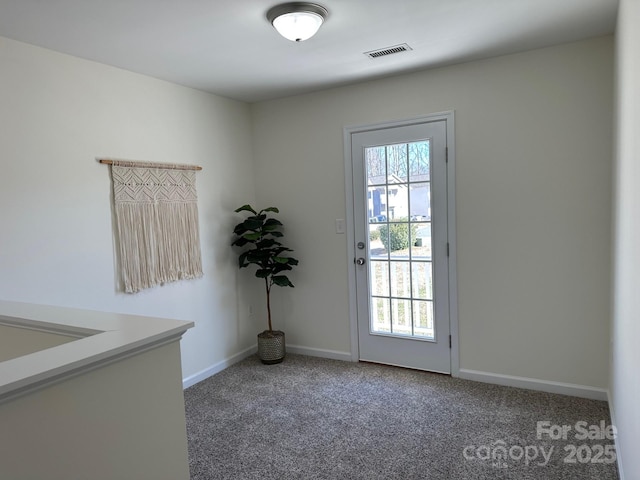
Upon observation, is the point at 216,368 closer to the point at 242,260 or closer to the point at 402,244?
the point at 242,260

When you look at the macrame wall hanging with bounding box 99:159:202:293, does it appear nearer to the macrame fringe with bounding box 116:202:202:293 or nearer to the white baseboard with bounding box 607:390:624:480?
the macrame fringe with bounding box 116:202:202:293

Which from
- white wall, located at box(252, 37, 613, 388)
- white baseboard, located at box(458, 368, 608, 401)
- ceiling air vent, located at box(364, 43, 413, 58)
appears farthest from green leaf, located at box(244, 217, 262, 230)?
white baseboard, located at box(458, 368, 608, 401)

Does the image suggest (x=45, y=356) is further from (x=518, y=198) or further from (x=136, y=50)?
(x=518, y=198)

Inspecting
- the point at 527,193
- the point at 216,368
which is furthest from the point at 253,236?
the point at 527,193

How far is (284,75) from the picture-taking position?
329 centimetres

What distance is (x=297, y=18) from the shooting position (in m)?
2.18

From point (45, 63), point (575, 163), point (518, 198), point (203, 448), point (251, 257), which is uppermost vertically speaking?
point (45, 63)

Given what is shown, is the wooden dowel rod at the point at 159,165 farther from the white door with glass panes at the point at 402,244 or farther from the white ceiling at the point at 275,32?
the white door with glass panes at the point at 402,244

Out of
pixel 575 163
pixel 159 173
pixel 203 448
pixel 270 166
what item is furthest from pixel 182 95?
pixel 575 163

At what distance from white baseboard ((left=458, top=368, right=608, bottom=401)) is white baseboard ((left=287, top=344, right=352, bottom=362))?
39.5 inches

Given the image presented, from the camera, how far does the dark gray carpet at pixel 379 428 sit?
227cm

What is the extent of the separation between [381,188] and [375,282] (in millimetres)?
803

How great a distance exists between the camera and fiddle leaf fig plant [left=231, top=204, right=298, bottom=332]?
3764 mm

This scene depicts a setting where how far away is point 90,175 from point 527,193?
2968mm
